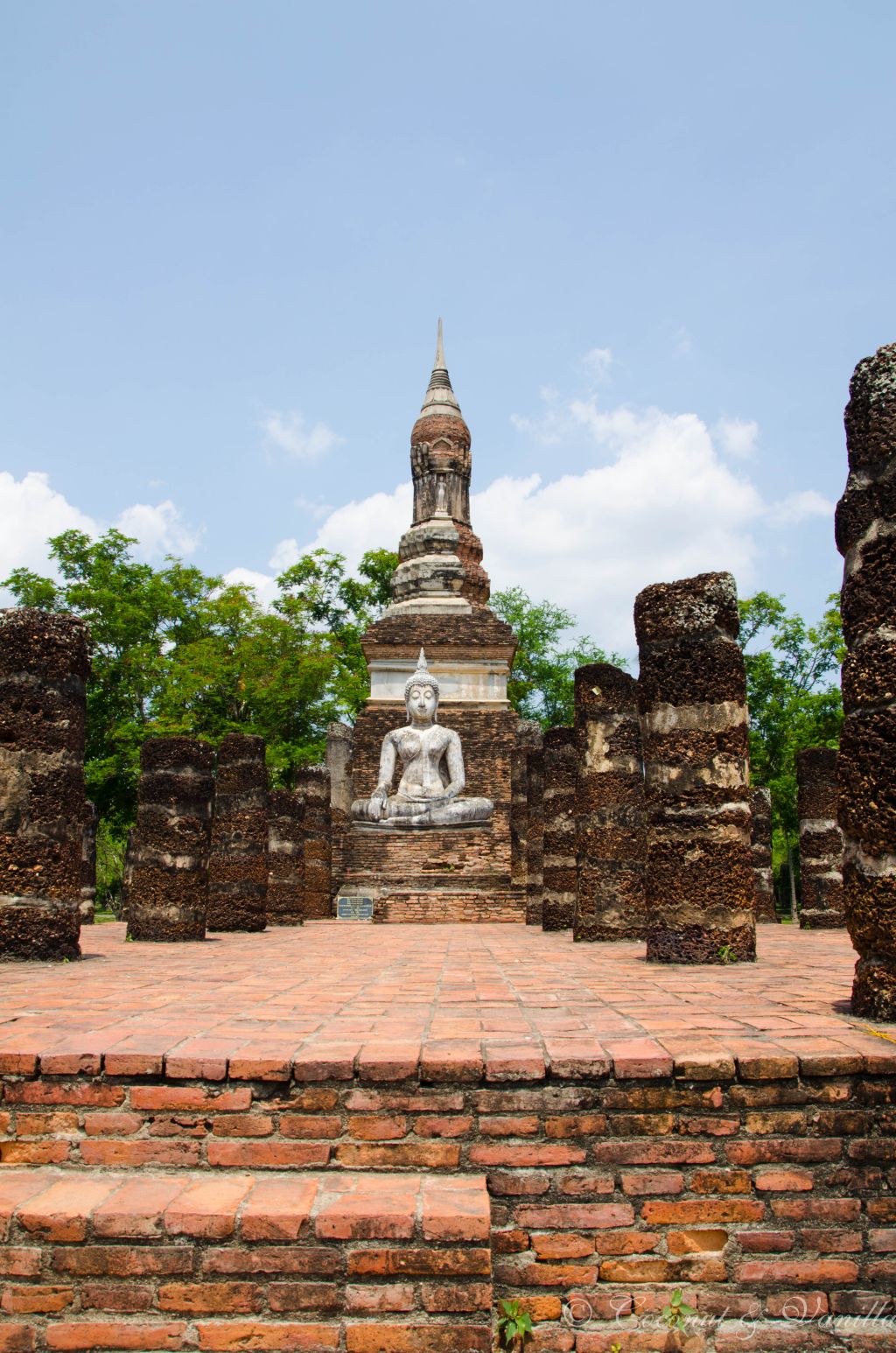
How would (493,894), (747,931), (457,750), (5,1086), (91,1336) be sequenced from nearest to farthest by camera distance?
(91,1336), (5,1086), (747,931), (493,894), (457,750)

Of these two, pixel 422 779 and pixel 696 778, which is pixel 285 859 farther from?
pixel 696 778

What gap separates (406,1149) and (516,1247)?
0.39 m

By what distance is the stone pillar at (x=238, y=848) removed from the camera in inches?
444

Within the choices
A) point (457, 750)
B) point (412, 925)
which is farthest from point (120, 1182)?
point (457, 750)

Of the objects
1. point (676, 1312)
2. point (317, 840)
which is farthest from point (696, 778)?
point (317, 840)

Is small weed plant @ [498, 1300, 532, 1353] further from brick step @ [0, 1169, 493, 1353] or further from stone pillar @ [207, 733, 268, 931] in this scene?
stone pillar @ [207, 733, 268, 931]

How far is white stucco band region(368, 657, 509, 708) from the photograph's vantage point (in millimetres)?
21969

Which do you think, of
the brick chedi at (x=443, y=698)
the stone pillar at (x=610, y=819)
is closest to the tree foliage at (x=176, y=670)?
the brick chedi at (x=443, y=698)

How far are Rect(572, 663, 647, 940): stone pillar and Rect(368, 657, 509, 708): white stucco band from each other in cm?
1305

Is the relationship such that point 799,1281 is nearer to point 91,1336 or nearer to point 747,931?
point 91,1336

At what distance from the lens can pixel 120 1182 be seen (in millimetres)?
2932

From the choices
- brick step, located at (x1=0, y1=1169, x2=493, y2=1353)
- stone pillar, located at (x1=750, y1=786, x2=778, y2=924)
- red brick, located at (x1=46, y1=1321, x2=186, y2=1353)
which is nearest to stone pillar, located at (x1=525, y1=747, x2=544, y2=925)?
stone pillar, located at (x1=750, y1=786, x2=778, y2=924)

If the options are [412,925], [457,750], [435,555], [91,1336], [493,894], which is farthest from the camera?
[435,555]

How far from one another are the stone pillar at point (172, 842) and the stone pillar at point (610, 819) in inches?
132
